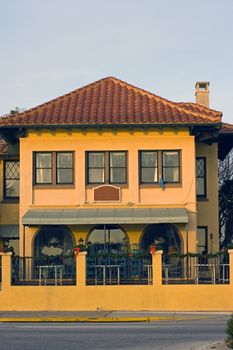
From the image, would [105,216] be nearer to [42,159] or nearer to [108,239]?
[108,239]

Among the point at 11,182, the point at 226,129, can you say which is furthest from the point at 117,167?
the point at 226,129

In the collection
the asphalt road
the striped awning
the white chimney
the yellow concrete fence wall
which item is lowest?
the asphalt road

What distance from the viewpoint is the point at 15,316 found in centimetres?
2456

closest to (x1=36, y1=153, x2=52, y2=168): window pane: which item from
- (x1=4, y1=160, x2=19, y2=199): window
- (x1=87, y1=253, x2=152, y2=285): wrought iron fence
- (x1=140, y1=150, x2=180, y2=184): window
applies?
(x1=4, y1=160, x2=19, y2=199): window

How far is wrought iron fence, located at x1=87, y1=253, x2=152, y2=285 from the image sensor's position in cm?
2658

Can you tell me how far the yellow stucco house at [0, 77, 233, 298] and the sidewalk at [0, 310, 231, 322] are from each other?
14.5ft

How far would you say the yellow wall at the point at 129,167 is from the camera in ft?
98.2

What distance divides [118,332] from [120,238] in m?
11.7

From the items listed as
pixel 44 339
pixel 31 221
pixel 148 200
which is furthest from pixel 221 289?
pixel 44 339

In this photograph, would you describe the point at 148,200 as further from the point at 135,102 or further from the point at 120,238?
the point at 135,102

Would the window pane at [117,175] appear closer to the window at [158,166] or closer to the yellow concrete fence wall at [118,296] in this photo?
the window at [158,166]

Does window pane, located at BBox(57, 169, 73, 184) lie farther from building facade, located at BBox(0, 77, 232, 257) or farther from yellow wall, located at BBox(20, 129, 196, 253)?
yellow wall, located at BBox(20, 129, 196, 253)

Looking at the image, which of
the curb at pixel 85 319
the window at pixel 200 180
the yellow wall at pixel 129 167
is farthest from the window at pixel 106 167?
the curb at pixel 85 319

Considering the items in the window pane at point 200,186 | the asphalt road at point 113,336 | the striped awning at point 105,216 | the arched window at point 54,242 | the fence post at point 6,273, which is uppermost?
the window pane at point 200,186
